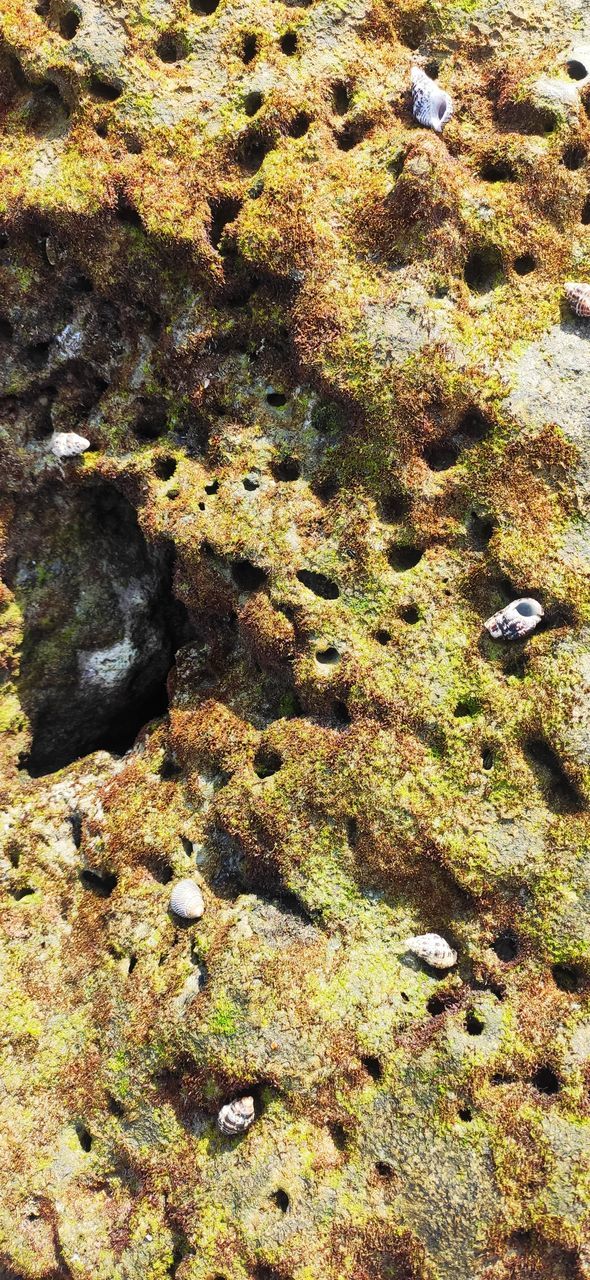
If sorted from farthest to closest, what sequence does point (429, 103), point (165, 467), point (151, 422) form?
point (151, 422), point (165, 467), point (429, 103)

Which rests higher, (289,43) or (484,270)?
(289,43)

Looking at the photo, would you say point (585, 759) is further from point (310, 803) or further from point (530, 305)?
point (530, 305)

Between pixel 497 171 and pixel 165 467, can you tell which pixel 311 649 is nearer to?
pixel 165 467

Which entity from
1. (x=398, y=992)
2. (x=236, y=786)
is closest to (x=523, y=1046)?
(x=398, y=992)

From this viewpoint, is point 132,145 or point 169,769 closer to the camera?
point 132,145

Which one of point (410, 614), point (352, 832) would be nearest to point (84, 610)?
point (410, 614)

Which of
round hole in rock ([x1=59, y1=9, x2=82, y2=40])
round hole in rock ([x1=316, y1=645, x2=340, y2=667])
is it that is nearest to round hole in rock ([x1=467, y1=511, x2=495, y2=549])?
round hole in rock ([x1=316, y1=645, x2=340, y2=667])
